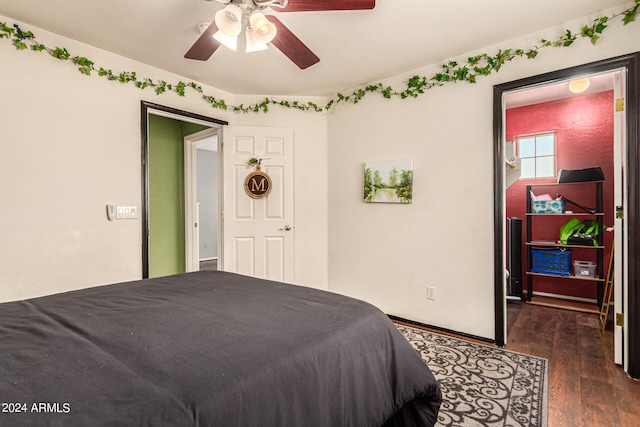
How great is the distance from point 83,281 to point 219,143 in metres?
1.90

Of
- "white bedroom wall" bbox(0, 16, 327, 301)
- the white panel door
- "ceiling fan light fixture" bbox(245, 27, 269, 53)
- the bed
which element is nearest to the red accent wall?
the white panel door

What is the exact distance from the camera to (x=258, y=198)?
11.8 feet

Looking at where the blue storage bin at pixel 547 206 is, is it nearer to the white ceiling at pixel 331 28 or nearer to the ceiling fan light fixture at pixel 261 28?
the white ceiling at pixel 331 28

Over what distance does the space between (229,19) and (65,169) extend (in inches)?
70.0

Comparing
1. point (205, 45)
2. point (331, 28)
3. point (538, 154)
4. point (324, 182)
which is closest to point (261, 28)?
point (205, 45)

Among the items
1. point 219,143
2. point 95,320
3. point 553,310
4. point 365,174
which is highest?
point 219,143

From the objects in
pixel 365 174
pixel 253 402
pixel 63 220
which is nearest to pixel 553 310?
pixel 365 174

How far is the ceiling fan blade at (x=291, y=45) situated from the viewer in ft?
6.08

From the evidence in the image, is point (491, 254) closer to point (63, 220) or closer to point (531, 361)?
point (531, 361)

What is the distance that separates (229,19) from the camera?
1.69m

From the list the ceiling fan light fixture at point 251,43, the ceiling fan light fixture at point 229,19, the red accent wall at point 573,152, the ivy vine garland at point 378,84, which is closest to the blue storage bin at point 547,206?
the red accent wall at point 573,152

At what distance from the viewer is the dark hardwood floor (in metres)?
1.72

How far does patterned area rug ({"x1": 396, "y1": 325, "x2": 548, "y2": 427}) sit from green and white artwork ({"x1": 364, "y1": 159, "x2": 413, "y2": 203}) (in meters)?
1.35

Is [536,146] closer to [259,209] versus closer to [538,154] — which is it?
[538,154]
